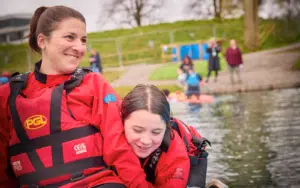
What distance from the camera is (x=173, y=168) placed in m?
2.42

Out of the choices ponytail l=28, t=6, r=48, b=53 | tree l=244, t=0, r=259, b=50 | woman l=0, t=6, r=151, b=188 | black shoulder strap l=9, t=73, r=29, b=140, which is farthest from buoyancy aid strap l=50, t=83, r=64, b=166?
tree l=244, t=0, r=259, b=50

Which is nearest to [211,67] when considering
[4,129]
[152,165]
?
[152,165]

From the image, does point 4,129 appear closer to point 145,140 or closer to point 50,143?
point 50,143

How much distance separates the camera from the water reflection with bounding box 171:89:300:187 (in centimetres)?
420

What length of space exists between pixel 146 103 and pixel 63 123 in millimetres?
411

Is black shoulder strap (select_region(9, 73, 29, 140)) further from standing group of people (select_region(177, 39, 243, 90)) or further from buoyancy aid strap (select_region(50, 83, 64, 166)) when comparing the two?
standing group of people (select_region(177, 39, 243, 90))

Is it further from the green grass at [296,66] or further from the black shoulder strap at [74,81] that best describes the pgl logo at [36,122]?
the green grass at [296,66]

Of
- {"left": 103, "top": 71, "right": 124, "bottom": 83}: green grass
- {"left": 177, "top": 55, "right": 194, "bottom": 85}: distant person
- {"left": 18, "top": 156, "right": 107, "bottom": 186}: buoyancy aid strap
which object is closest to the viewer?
{"left": 18, "top": 156, "right": 107, "bottom": 186}: buoyancy aid strap

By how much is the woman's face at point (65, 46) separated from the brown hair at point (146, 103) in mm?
340

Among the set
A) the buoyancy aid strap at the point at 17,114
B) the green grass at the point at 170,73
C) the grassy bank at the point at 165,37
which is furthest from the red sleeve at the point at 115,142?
the grassy bank at the point at 165,37

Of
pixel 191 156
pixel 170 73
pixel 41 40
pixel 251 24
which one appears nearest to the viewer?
pixel 41 40

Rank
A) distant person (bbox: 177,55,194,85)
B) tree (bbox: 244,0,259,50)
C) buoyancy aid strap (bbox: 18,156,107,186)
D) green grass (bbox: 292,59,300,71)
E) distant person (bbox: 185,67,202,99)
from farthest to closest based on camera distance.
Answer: tree (bbox: 244,0,259,50), green grass (bbox: 292,59,300,71), distant person (bbox: 177,55,194,85), distant person (bbox: 185,67,202,99), buoyancy aid strap (bbox: 18,156,107,186)

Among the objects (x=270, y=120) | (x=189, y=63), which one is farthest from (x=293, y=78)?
(x=270, y=120)

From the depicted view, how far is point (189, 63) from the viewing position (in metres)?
14.4
